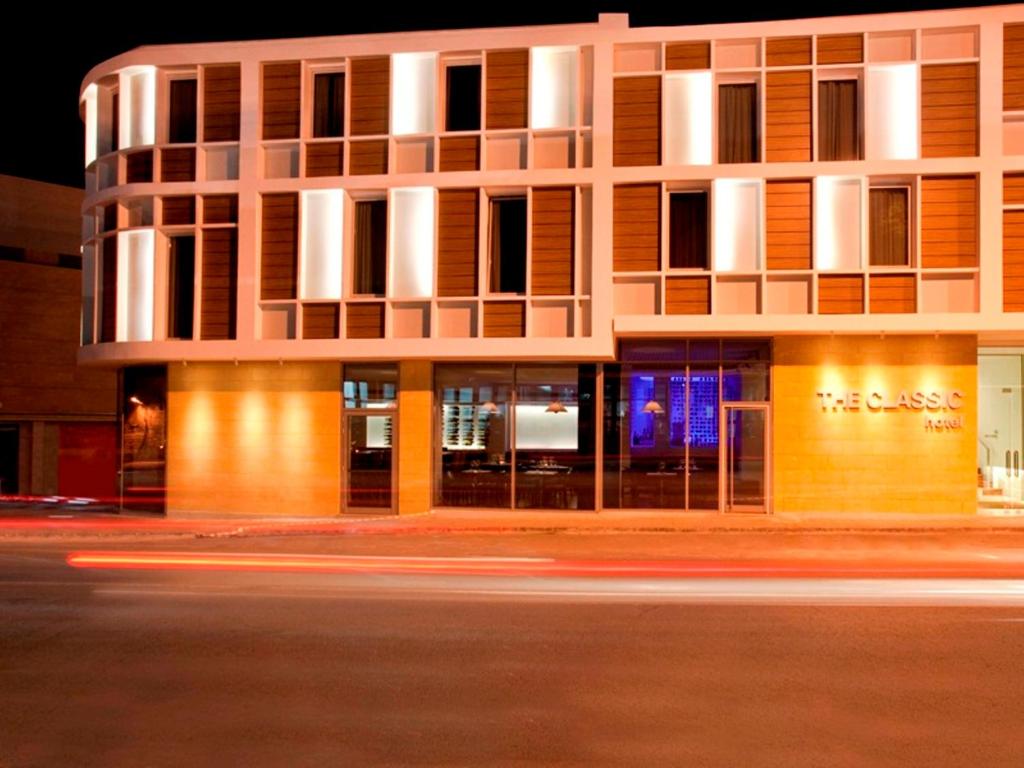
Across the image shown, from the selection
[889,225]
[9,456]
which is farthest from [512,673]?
[9,456]

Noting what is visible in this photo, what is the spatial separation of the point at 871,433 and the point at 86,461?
84.9 ft

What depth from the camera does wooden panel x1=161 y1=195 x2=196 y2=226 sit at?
22125mm

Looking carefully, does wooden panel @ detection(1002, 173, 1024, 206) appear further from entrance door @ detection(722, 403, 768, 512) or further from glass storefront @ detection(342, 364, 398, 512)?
glass storefront @ detection(342, 364, 398, 512)

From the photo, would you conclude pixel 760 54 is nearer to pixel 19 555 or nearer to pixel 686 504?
pixel 686 504

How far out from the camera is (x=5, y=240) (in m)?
33.6

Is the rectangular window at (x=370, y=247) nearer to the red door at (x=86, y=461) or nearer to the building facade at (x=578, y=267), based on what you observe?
the building facade at (x=578, y=267)

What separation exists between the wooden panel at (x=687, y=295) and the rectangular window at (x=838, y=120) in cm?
352

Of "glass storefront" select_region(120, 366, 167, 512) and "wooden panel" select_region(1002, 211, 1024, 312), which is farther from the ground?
"wooden panel" select_region(1002, 211, 1024, 312)

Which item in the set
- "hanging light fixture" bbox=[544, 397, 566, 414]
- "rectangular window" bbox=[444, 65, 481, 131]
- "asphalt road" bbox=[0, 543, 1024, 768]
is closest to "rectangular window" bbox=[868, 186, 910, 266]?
"hanging light fixture" bbox=[544, 397, 566, 414]

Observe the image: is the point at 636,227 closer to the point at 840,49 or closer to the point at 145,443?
the point at 840,49

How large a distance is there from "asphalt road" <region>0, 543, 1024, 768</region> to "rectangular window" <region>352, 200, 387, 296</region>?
34.2ft

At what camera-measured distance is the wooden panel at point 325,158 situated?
851 inches

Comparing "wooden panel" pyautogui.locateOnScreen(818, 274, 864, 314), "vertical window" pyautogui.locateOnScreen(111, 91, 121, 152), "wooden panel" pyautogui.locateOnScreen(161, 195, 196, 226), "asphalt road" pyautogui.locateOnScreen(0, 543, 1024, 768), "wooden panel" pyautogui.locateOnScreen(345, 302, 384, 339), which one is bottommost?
"asphalt road" pyautogui.locateOnScreen(0, 543, 1024, 768)

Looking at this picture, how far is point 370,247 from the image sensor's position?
21.7 m
